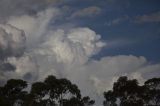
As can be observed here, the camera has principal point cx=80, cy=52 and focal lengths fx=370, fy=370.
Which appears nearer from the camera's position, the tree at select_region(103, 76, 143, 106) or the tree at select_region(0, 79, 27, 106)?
the tree at select_region(103, 76, 143, 106)

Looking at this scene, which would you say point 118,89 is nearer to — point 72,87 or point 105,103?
point 72,87

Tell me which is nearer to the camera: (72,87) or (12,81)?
(72,87)

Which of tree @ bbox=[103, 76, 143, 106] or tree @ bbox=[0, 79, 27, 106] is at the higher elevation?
tree @ bbox=[0, 79, 27, 106]

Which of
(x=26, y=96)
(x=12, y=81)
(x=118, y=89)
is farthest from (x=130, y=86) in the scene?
(x=12, y=81)

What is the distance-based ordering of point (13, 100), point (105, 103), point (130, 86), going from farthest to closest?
1. point (105, 103)
2. point (13, 100)
3. point (130, 86)

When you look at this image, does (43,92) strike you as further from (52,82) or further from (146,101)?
(146,101)

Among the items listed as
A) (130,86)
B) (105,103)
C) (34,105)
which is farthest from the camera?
(105,103)

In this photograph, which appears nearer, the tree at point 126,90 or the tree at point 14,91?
the tree at point 126,90

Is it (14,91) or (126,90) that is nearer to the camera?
(126,90)

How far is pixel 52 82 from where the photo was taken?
317 ft

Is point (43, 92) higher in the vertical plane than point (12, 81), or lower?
lower

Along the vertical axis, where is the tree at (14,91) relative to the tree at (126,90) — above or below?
above

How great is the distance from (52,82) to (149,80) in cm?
2875

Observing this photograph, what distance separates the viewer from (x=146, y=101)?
99.9 metres
